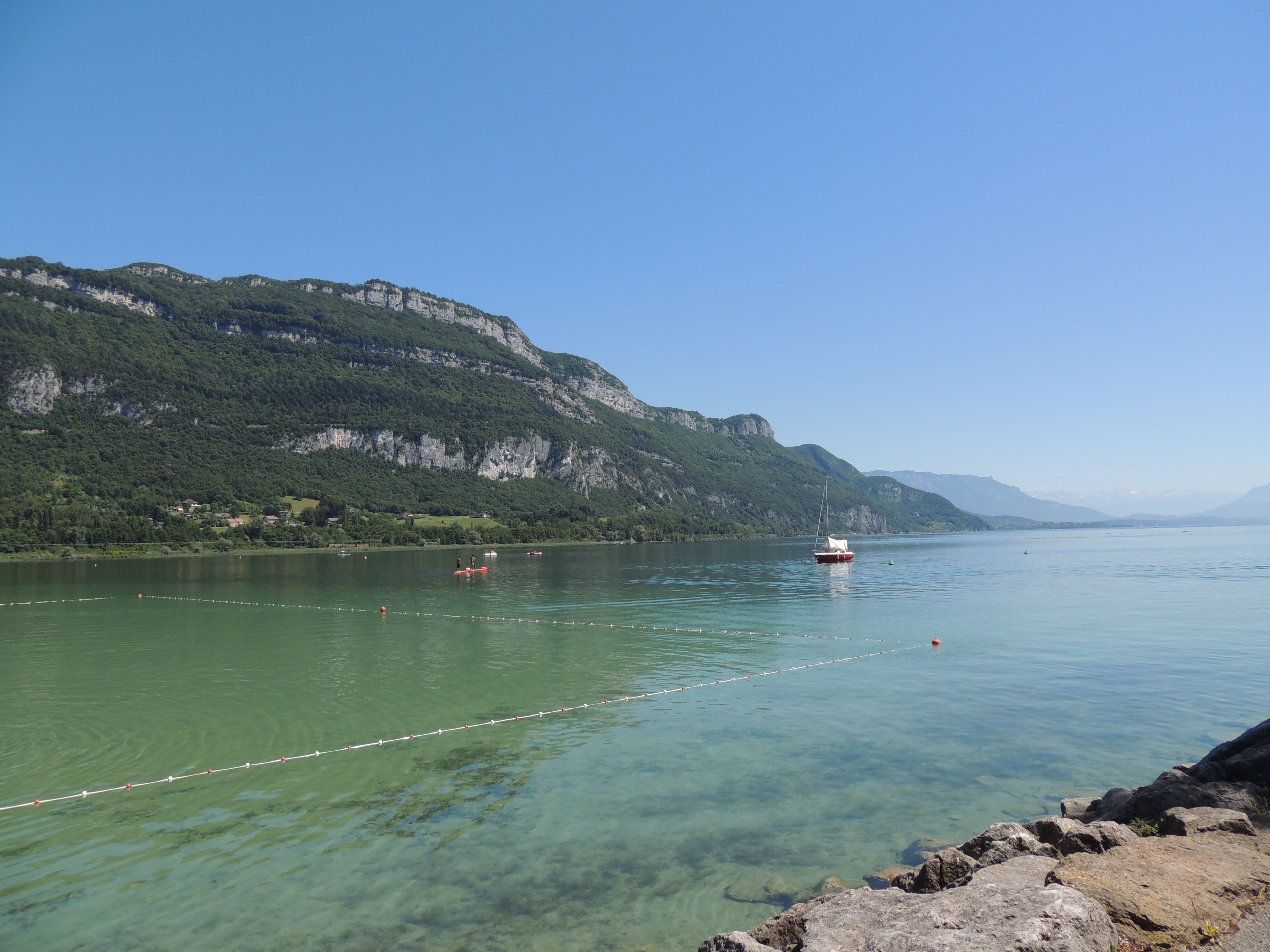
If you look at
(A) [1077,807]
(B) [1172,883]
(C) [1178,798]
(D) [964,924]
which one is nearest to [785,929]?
(D) [964,924]

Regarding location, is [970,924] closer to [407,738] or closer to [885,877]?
[885,877]

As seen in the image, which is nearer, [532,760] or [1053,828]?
[1053,828]

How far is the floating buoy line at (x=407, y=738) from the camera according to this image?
1533 centimetres

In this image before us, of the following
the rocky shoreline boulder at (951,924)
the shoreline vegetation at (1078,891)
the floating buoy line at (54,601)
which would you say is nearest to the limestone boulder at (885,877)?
the shoreline vegetation at (1078,891)

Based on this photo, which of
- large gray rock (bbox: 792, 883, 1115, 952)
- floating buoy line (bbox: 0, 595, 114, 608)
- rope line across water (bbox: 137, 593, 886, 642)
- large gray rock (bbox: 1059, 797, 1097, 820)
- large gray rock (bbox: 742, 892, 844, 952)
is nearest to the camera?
large gray rock (bbox: 792, 883, 1115, 952)

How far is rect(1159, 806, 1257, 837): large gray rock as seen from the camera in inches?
378

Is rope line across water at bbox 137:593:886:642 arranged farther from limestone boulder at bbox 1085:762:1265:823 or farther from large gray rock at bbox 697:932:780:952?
large gray rock at bbox 697:932:780:952

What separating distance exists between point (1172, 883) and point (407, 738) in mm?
17195

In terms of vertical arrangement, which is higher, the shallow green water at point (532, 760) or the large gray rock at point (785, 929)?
the large gray rock at point (785, 929)

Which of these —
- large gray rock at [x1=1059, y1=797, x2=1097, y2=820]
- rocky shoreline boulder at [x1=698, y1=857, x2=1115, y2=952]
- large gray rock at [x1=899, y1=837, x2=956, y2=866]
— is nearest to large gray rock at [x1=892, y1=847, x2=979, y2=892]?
rocky shoreline boulder at [x1=698, y1=857, x2=1115, y2=952]

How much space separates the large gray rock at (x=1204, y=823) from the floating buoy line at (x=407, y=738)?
15.8m

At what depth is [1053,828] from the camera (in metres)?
9.85

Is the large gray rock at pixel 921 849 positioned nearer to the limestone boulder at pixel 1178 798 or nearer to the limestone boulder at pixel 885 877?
the limestone boulder at pixel 885 877

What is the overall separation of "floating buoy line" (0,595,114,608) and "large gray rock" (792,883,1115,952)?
6814 centimetres
